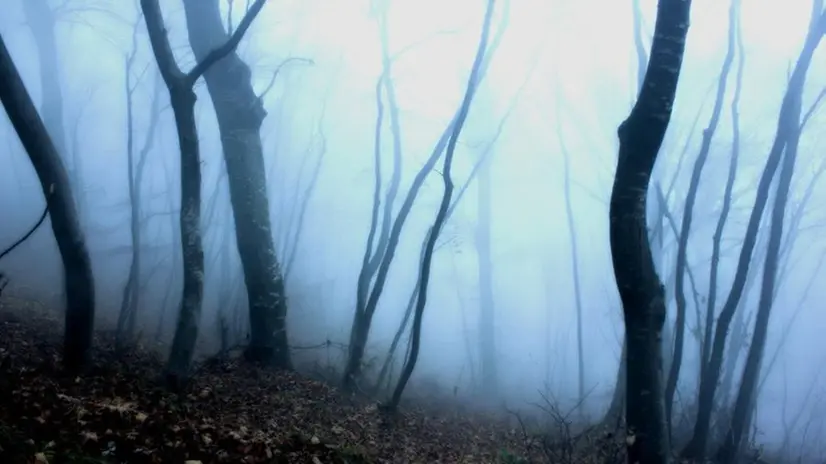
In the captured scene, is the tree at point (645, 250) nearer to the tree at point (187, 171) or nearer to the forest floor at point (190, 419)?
the forest floor at point (190, 419)

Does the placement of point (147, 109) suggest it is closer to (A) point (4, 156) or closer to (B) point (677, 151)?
(A) point (4, 156)

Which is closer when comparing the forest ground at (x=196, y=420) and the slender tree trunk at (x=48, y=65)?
the forest ground at (x=196, y=420)

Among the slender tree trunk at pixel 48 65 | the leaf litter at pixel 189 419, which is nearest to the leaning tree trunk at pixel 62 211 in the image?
the leaf litter at pixel 189 419

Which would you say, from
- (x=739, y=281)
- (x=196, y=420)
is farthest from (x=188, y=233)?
(x=739, y=281)

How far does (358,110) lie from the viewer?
1650 inches

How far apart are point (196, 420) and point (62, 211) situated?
3.04m

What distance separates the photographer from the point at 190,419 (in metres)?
7.05

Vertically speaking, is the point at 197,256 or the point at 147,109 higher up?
the point at 147,109

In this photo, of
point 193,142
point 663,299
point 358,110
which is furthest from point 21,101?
point 358,110

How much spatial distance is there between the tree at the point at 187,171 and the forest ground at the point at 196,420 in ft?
2.39

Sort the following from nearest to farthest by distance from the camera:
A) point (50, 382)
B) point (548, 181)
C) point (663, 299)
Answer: point (663, 299)
point (50, 382)
point (548, 181)

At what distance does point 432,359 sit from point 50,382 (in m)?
34.8

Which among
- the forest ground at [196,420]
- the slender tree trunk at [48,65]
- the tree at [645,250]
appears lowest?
the forest ground at [196,420]

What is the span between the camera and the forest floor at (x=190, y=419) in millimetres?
5543
